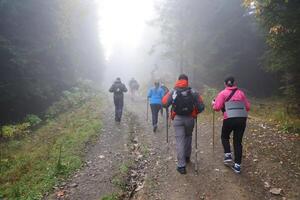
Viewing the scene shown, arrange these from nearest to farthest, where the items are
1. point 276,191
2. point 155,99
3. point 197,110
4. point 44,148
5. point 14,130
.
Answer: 1. point 276,191
2. point 197,110
3. point 44,148
4. point 155,99
5. point 14,130

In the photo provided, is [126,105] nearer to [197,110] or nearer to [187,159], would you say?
[187,159]

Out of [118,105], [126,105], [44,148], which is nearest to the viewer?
[44,148]

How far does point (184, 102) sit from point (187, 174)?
6.48 ft

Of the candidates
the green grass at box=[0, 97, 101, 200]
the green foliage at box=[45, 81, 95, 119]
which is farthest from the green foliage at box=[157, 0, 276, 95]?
the green grass at box=[0, 97, 101, 200]

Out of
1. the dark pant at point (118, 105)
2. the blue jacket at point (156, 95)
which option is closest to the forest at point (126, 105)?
the dark pant at point (118, 105)

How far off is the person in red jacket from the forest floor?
2.34 feet

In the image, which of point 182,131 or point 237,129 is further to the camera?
point 182,131

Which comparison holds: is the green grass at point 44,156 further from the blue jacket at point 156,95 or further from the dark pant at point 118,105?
the blue jacket at point 156,95

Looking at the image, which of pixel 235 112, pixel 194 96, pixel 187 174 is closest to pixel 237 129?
pixel 235 112

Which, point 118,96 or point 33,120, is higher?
point 118,96

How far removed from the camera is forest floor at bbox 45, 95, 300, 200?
897 centimetres

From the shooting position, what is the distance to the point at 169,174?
33.3 ft

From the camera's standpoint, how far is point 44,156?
44.5 ft

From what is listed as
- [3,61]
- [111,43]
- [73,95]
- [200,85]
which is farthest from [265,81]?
[111,43]
